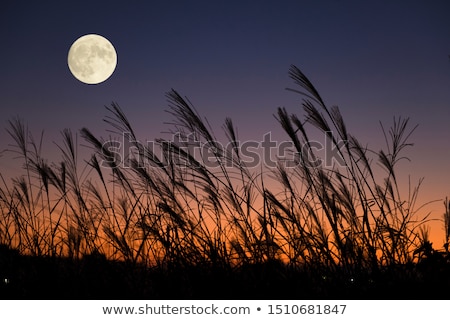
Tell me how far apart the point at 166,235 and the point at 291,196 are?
2.54 feet

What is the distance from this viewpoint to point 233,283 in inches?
97.7

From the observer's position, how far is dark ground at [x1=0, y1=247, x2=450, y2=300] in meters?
2.39

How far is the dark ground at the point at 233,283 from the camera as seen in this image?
2.39m
